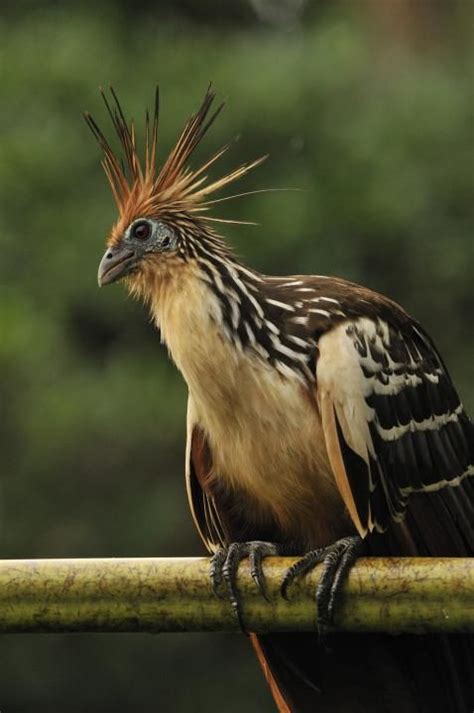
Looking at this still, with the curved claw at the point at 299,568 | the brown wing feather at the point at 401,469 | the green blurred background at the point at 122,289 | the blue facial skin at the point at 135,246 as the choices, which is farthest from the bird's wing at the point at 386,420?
the green blurred background at the point at 122,289

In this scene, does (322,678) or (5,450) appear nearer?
(322,678)

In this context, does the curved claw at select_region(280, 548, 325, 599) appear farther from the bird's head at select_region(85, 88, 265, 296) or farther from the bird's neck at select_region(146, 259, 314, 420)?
the bird's head at select_region(85, 88, 265, 296)

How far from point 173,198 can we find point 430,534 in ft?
2.94

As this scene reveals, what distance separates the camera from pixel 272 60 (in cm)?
741

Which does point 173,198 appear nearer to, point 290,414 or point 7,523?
point 290,414

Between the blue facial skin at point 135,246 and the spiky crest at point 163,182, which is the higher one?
the spiky crest at point 163,182

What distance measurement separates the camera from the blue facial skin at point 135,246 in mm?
3309

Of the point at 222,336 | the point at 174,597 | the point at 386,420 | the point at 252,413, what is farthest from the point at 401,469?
the point at 174,597

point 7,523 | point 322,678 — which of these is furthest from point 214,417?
point 7,523

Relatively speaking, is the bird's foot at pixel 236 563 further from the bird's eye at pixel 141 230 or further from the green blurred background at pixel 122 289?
the green blurred background at pixel 122 289

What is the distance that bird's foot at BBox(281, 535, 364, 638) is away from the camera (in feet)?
9.14

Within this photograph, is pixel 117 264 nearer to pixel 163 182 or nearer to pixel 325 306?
pixel 163 182

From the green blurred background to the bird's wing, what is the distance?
3672mm

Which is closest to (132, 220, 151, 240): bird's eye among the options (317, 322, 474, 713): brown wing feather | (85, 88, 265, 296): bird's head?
(85, 88, 265, 296): bird's head
